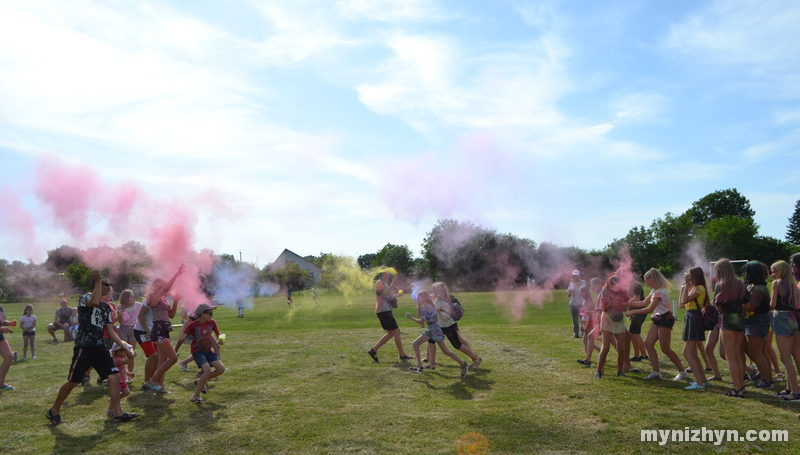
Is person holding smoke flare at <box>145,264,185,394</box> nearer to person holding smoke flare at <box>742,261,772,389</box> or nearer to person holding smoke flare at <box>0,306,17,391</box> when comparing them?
person holding smoke flare at <box>0,306,17,391</box>

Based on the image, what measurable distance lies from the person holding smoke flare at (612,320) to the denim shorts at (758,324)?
1.82 metres

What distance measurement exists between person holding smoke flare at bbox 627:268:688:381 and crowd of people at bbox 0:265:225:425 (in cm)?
721

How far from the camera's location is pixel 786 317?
692 centimetres

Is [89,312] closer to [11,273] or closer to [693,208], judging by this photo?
[11,273]

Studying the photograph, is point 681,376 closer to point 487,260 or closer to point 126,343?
point 126,343

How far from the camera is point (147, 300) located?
807 cm

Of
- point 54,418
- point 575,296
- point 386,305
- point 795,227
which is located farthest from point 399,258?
point 795,227

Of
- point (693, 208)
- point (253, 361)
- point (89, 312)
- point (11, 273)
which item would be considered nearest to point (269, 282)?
point (11, 273)

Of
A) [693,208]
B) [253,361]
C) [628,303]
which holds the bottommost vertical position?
[253,361]

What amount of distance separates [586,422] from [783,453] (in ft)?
6.43

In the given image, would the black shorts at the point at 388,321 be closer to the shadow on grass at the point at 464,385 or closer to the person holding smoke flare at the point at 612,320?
the shadow on grass at the point at 464,385

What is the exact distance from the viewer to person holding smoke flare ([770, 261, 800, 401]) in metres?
6.79

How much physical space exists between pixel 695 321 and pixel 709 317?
380 millimetres

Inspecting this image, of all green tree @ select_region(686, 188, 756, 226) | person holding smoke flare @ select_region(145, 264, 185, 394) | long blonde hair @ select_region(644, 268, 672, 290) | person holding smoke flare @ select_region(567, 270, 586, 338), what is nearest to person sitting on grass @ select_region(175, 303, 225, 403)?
person holding smoke flare @ select_region(145, 264, 185, 394)
